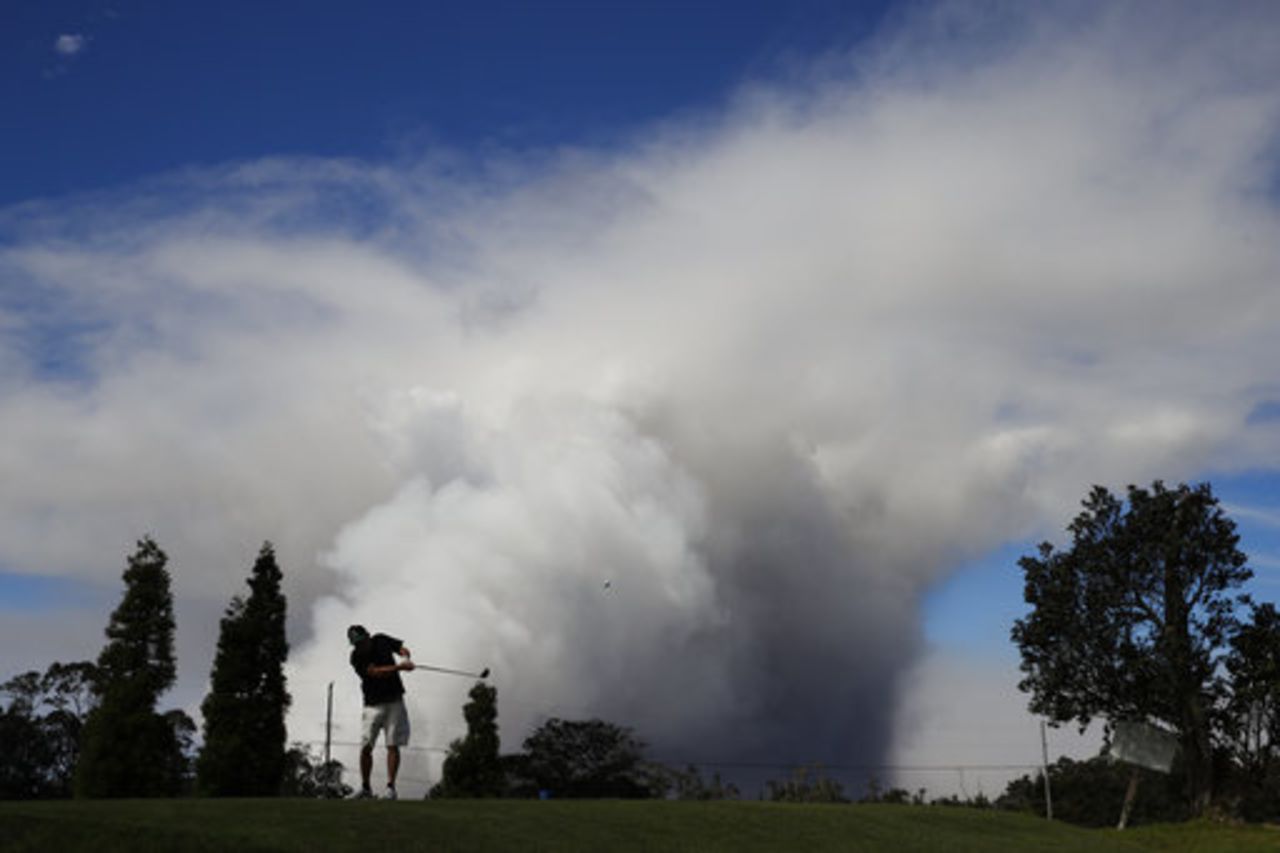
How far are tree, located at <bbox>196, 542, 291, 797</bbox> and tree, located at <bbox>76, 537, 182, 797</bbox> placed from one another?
1.73 m

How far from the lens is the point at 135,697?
41531 mm

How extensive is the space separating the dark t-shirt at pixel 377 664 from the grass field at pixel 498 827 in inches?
70.8

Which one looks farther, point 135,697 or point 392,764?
point 135,697

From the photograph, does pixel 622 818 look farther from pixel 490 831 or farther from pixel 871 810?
pixel 871 810

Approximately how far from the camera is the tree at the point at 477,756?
4822 centimetres

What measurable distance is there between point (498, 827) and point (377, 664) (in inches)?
145

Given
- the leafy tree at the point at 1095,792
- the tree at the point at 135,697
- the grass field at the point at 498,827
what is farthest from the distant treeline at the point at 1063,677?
the leafy tree at the point at 1095,792

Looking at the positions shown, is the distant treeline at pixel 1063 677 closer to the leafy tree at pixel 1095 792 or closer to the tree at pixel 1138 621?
the tree at pixel 1138 621

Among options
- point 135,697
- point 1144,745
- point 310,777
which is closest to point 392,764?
point 135,697

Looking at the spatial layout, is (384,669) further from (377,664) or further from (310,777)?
(310,777)

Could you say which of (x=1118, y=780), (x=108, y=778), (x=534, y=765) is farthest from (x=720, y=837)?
(x=1118, y=780)

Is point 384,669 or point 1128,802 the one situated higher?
point 384,669

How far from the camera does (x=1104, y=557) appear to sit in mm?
49938

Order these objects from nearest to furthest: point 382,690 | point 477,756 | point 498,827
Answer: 1. point 498,827
2. point 382,690
3. point 477,756
